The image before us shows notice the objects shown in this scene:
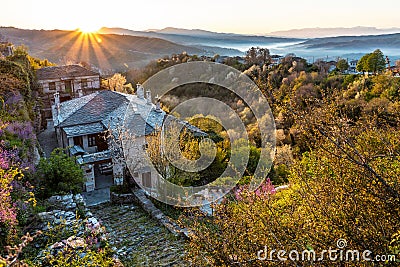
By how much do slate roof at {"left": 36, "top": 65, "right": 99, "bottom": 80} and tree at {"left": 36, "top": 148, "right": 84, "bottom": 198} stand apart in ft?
49.1

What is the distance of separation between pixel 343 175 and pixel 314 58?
105 feet

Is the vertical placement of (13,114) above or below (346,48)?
below

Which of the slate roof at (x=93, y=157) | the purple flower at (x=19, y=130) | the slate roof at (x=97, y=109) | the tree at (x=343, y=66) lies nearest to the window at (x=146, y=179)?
the slate roof at (x=93, y=157)

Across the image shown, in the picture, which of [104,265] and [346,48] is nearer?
[104,265]

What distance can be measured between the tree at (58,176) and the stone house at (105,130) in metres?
2.15

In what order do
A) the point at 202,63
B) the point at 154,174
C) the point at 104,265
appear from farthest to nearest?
the point at 202,63 → the point at 154,174 → the point at 104,265

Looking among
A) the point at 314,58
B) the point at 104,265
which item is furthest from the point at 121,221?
the point at 314,58

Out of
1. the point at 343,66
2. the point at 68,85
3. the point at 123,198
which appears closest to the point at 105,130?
the point at 123,198

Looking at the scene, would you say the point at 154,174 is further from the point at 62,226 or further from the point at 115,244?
the point at 62,226

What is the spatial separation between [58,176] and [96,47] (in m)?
36.7

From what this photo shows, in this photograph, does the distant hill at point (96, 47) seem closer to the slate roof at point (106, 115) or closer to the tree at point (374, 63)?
the slate roof at point (106, 115)

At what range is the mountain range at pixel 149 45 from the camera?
36875mm

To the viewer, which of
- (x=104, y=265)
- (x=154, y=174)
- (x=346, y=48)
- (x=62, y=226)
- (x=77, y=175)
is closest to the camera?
(x=104, y=265)

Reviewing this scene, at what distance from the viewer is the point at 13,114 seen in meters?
11.0
